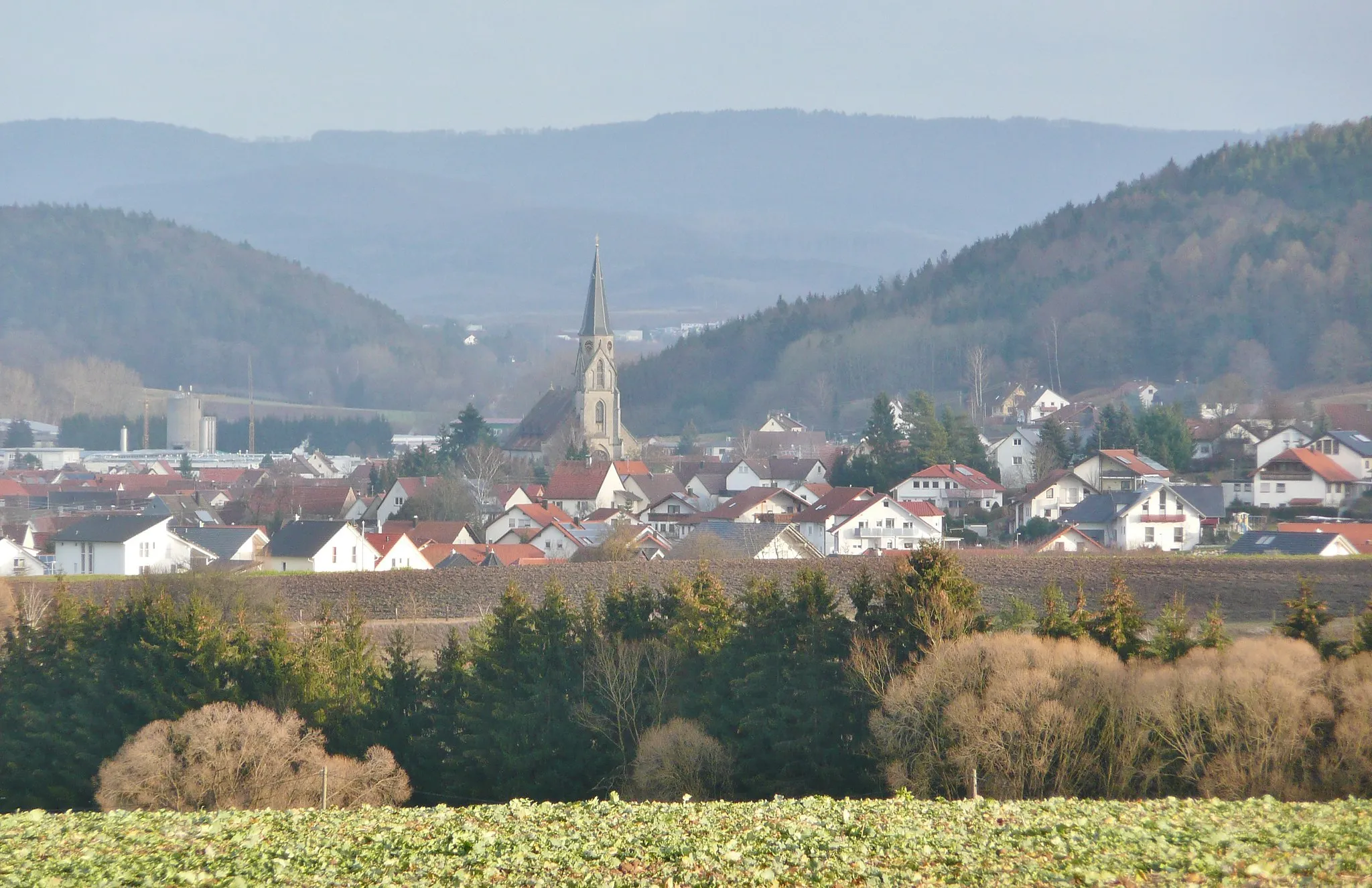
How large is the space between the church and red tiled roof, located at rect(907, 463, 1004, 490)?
24709mm

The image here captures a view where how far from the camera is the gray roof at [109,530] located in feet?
109

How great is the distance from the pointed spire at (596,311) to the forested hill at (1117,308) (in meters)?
16.3

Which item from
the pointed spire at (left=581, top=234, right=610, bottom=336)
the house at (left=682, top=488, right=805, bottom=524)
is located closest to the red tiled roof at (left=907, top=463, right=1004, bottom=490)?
the house at (left=682, top=488, right=805, bottom=524)

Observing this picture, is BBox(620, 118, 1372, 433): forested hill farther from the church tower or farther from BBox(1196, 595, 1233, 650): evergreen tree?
BBox(1196, 595, 1233, 650): evergreen tree

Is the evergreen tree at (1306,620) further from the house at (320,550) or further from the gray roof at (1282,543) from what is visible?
the house at (320,550)

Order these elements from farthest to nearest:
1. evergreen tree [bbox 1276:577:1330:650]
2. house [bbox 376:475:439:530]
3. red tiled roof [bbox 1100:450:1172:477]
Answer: house [bbox 376:475:439:530]
red tiled roof [bbox 1100:450:1172:477]
evergreen tree [bbox 1276:577:1330:650]

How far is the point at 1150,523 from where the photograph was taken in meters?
33.9

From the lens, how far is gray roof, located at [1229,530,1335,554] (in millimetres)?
28969

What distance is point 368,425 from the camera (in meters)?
105

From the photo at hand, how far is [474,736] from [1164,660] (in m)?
7.85

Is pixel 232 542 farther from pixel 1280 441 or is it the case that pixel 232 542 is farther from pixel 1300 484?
pixel 1280 441

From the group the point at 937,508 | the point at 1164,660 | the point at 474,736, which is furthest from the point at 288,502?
the point at 1164,660

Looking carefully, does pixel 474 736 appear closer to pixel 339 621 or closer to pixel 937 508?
pixel 339 621

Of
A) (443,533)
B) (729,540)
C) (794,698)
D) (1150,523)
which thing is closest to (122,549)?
(443,533)
